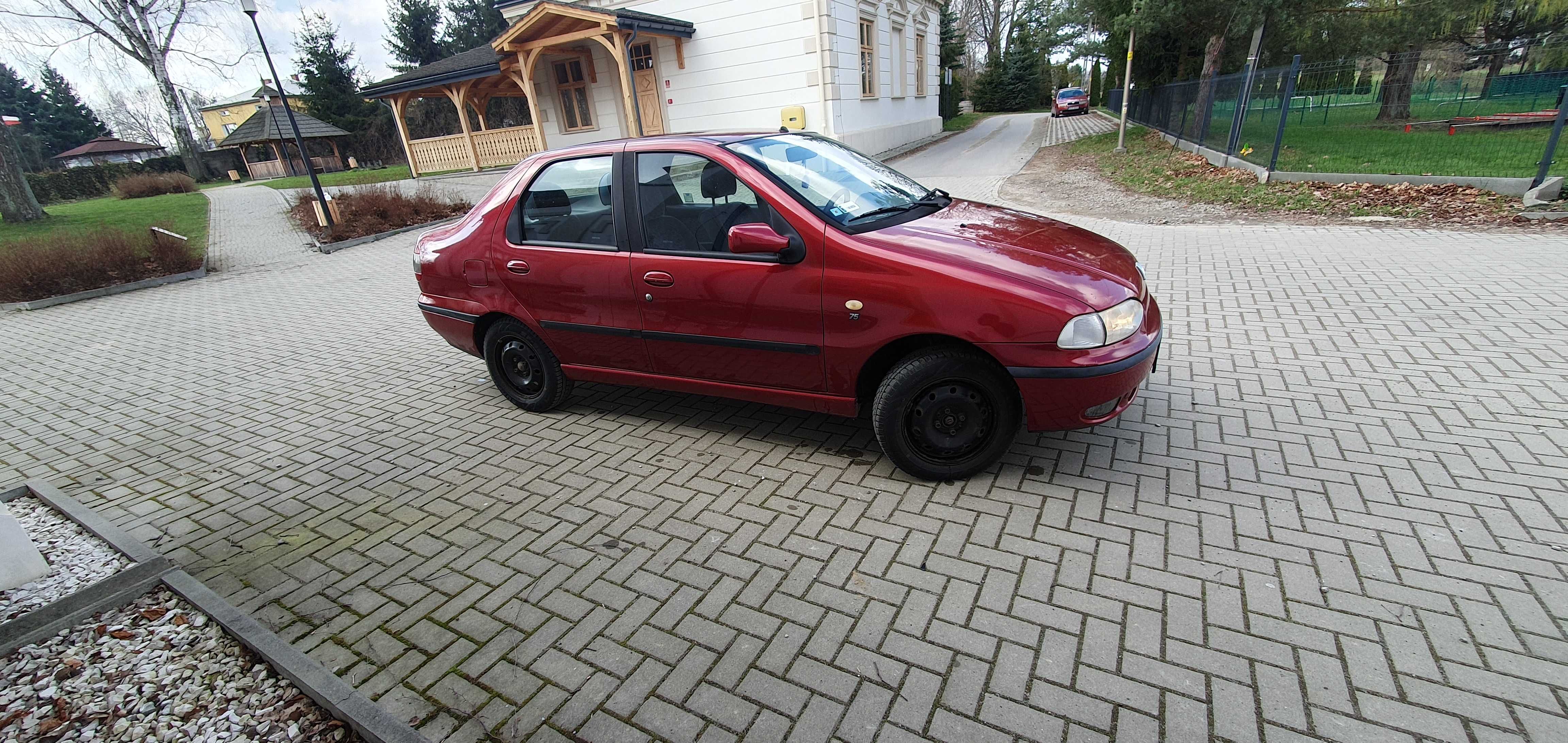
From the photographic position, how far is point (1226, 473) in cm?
319

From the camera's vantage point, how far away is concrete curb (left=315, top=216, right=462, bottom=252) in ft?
42.8

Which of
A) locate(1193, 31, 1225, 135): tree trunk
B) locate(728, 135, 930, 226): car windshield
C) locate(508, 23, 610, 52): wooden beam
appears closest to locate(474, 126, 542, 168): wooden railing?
locate(508, 23, 610, 52): wooden beam

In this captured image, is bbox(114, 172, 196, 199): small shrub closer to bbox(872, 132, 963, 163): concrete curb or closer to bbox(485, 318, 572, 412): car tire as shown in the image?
bbox(872, 132, 963, 163): concrete curb

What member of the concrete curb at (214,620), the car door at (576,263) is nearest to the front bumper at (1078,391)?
the car door at (576,263)

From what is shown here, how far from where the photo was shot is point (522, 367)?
4488 millimetres

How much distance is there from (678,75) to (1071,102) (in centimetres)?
2527

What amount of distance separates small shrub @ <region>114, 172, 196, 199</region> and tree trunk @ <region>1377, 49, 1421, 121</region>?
40.5 metres

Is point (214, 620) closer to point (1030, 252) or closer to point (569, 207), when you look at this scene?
point (569, 207)

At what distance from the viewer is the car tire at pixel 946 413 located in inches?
119

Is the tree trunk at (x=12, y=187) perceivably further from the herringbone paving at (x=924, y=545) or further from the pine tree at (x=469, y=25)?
the pine tree at (x=469, y=25)

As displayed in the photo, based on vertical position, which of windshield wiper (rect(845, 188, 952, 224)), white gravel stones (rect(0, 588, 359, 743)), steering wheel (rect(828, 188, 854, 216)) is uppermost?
steering wheel (rect(828, 188, 854, 216))

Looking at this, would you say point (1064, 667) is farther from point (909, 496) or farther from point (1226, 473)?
point (1226, 473)

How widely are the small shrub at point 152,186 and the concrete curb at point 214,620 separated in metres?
34.4

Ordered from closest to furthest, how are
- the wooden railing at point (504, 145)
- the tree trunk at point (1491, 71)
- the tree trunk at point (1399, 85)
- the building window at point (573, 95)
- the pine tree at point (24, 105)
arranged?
1. the tree trunk at point (1491, 71)
2. the tree trunk at point (1399, 85)
3. the building window at point (573, 95)
4. the wooden railing at point (504, 145)
5. the pine tree at point (24, 105)
